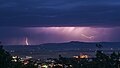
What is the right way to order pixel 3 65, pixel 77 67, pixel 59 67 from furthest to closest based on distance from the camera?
1. pixel 59 67
2. pixel 77 67
3. pixel 3 65

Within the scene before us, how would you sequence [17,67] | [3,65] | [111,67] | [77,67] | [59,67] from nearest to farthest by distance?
[3,65] → [17,67] → [111,67] → [77,67] → [59,67]

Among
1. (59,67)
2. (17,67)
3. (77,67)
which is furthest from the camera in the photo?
(59,67)

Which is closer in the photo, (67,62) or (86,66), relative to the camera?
(86,66)

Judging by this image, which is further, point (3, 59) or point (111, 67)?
point (111, 67)

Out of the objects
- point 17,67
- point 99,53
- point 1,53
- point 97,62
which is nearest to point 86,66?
point 97,62

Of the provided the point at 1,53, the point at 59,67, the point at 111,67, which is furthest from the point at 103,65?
the point at 1,53

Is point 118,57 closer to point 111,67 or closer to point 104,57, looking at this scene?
point 104,57

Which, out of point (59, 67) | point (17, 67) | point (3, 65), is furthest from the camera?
point (59, 67)

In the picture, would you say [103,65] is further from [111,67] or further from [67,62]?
[67,62]
